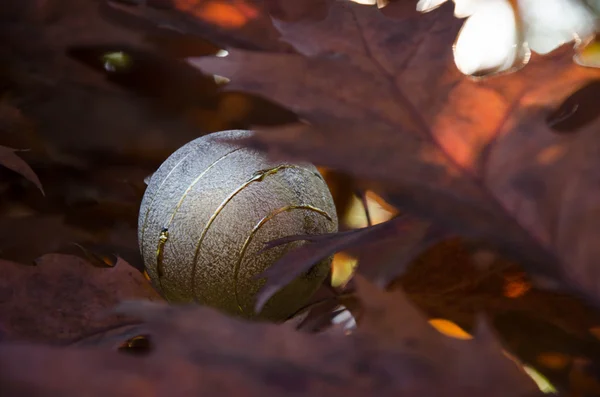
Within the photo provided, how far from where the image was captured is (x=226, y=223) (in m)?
0.26

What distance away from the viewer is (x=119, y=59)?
0.40 metres

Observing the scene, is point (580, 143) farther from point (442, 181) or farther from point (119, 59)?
point (119, 59)

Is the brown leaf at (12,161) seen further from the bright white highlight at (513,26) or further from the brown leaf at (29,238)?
the bright white highlight at (513,26)

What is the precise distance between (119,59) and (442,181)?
31 centimetres

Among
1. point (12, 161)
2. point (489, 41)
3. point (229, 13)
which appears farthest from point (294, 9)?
point (489, 41)

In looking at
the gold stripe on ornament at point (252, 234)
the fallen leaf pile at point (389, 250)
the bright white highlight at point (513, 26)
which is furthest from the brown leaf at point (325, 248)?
the bright white highlight at point (513, 26)

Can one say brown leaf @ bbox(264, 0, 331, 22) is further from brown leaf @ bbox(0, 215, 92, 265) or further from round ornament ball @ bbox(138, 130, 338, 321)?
brown leaf @ bbox(0, 215, 92, 265)

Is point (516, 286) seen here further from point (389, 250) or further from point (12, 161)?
point (12, 161)

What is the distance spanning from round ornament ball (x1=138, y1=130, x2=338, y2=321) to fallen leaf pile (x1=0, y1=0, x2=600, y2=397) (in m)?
0.02

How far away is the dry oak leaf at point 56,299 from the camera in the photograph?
21cm

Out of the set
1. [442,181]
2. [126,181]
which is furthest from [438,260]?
[126,181]

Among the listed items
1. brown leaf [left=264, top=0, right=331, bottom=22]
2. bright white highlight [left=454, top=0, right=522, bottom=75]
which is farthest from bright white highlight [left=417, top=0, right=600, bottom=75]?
brown leaf [left=264, top=0, right=331, bottom=22]

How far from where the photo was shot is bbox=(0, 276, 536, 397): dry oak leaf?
0.08 m

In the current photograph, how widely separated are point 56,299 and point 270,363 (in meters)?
0.15
